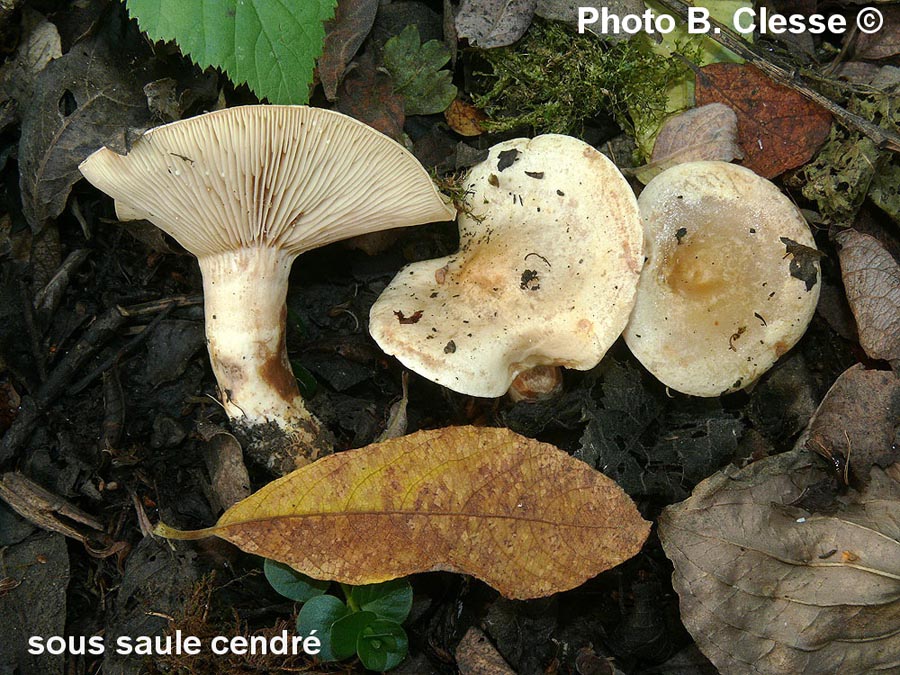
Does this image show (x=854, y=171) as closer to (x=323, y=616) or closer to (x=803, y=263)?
(x=803, y=263)

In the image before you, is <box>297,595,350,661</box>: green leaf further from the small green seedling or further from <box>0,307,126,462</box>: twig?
<box>0,307,126,462</box>: twig

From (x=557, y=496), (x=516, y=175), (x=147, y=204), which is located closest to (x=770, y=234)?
(x=516, y=175)

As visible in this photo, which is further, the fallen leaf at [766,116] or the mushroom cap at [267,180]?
the fallen leaf at [766,116]

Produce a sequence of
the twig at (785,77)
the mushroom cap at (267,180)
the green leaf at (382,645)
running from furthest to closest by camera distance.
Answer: the twig at (785,77) → the green leaf at (382,645) → the mushroom cap at (267,180)

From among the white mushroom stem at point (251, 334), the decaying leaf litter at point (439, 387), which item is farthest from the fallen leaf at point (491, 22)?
the white mushroom stem at point (251, 334)

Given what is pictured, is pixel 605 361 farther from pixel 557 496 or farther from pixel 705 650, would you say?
pixel 705 650

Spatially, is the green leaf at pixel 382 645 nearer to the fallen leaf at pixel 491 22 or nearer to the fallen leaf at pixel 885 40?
the fallen leaf at pixel 491 22
